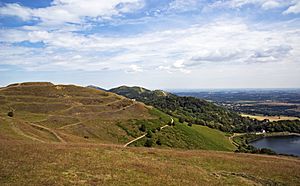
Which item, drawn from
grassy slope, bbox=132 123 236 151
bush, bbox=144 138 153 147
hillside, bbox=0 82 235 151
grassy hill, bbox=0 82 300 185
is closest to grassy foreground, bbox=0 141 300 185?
grassy hill, bbox=0 82 300 185

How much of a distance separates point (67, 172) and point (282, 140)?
601 feet

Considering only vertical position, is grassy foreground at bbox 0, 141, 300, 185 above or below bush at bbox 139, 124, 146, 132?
above

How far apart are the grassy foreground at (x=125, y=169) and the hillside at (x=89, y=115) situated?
122ft

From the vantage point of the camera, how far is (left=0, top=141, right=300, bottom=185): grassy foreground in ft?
75.6

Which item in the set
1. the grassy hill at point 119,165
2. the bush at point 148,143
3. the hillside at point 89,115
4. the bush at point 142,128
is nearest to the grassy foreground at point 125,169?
the grassy hill at point 119,165

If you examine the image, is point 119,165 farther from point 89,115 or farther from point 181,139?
point 181,139

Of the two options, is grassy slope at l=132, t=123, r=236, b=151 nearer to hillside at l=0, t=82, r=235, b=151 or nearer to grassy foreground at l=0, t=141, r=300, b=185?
hillside at l=0, t=82, r=235, b=151

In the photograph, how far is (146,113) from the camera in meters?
121

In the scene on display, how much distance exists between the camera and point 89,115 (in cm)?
9631

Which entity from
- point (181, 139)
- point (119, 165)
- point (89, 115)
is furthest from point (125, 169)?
point (181, 139)

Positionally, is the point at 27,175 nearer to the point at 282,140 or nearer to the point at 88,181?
the point at 88,181

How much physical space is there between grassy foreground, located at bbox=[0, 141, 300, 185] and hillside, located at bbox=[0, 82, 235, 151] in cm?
3708

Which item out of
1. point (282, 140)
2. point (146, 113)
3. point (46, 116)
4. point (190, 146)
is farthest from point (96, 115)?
point (282, 140)

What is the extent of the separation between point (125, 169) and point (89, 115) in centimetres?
7107
